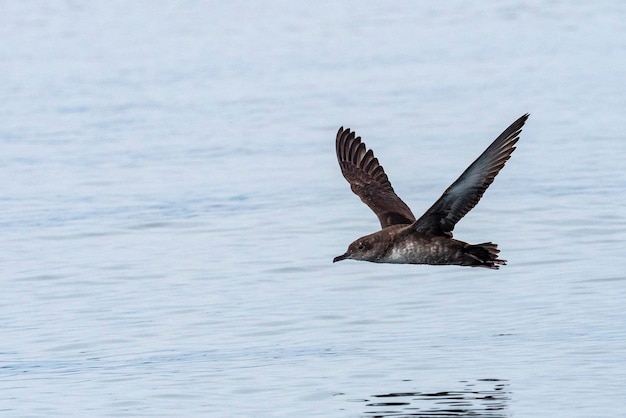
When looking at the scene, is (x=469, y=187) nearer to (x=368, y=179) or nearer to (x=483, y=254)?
(x=483, y=254)

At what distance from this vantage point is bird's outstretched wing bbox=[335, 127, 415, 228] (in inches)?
502

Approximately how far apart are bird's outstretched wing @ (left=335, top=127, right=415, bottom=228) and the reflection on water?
2.53 m

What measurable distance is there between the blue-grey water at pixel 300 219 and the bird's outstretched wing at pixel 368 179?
0.85m

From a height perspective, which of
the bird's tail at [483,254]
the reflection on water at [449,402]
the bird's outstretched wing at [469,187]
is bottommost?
the reflection on water at [449,402]

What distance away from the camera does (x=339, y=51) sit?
1118 inches

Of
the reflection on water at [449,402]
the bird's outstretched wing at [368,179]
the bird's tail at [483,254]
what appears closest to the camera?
the reflection on water at [449,402]

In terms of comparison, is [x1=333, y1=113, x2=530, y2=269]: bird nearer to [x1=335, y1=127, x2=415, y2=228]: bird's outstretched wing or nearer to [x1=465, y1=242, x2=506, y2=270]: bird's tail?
[x1=465, y1=242, x2=506, y2=270]: bird's tail

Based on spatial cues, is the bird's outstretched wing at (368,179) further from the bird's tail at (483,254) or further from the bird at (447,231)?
the bird's tail at (483,254)

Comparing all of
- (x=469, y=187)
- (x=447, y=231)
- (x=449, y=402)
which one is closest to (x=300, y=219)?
(x=447, y=231)

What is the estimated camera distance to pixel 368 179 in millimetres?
13508

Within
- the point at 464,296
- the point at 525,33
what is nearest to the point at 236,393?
the point at 464,296

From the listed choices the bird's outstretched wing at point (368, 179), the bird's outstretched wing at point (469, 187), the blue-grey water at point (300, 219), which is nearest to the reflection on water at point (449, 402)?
the blue-grey water at point (300, 219)

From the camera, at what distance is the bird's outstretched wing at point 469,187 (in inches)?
424

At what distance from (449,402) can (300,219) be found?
6.90 metres
